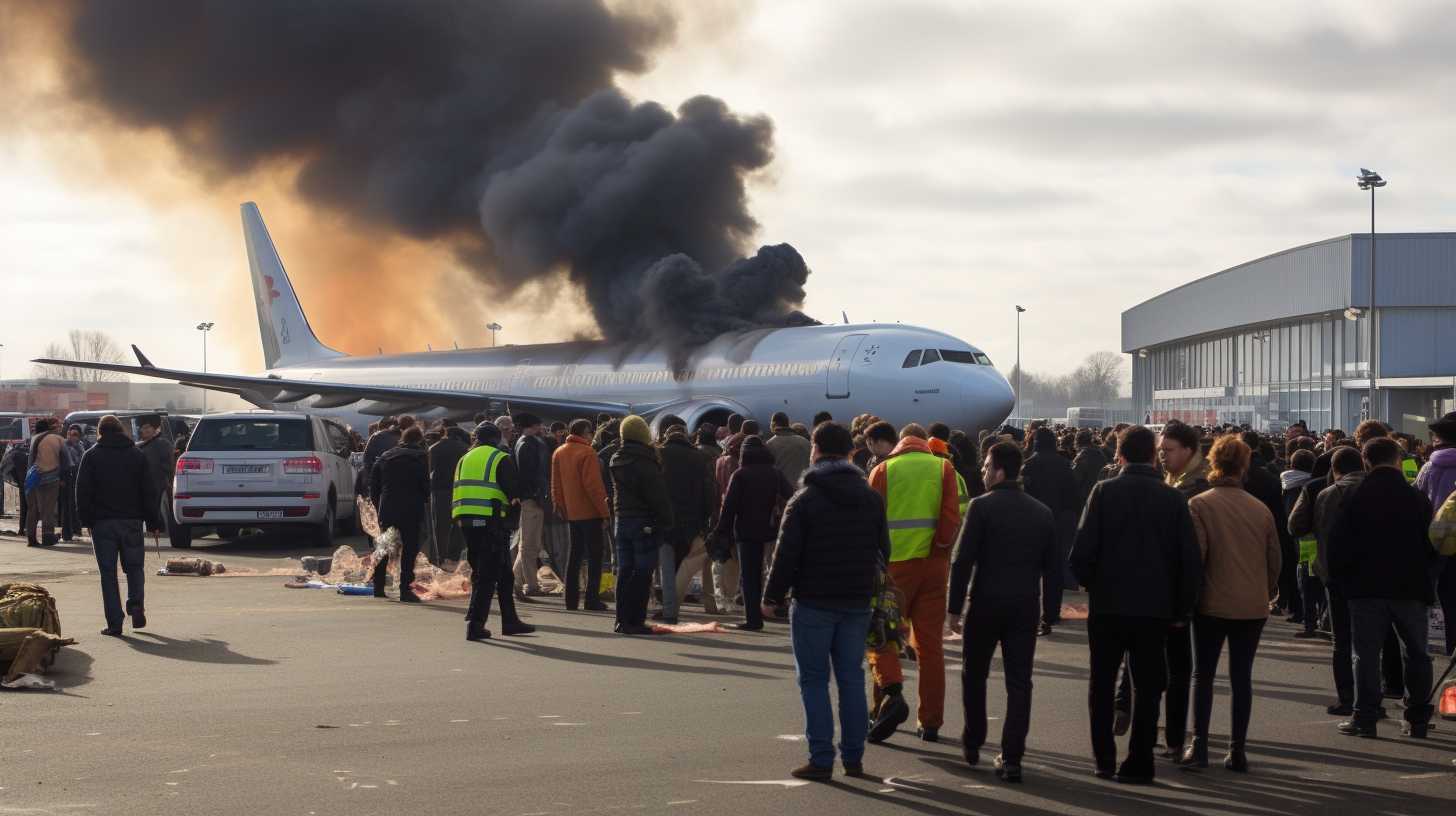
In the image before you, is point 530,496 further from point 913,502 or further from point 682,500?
point 913,502

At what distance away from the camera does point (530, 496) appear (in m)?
15.5

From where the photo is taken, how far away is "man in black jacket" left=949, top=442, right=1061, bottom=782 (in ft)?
25.0

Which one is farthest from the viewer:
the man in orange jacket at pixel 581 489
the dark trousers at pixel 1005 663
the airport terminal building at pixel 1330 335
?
the airport terminal building at pixel 1330 335

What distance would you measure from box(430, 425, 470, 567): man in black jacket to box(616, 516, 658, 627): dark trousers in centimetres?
417

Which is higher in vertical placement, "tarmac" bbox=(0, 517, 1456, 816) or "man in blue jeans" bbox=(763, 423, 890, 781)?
"man in blue jeans" bbox=(763, 423, 890, 781)

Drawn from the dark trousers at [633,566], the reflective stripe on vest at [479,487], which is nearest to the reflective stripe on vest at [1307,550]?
the dark trousers at [633,566]

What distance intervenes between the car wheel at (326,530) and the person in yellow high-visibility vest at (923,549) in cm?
1431

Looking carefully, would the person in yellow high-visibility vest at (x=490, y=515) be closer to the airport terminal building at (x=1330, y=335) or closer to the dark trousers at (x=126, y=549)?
the dark trousers at (x=126, y=549)

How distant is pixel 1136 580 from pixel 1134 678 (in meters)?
0.48

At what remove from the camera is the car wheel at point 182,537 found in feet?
72.2

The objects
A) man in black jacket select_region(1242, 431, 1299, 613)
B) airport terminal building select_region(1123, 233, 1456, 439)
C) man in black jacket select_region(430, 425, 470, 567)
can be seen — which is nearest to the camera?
man in black jacket select_region(1242, 431, 1299, 613)

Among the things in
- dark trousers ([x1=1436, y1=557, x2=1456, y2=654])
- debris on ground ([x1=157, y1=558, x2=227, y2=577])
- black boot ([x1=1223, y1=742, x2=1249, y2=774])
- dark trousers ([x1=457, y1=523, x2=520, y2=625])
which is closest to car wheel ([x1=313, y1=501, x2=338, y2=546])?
debris on ground ([x1=157, y1=558, x2=227, y2=577])

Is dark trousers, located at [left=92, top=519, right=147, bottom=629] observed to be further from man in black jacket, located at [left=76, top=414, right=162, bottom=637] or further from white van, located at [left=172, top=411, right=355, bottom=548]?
white van, located at [left=172, top=411, right=355, bottom=548]

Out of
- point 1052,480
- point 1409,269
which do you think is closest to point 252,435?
point 1052,480
